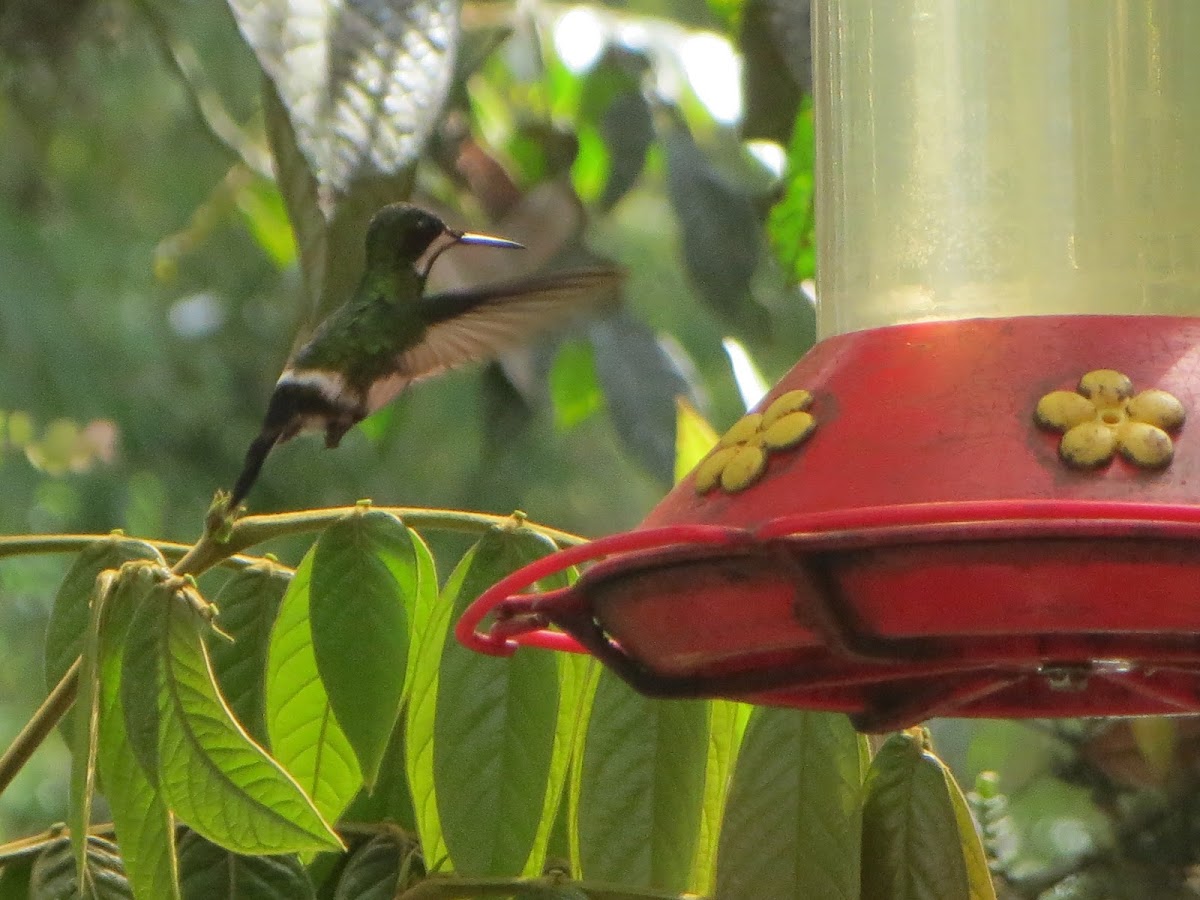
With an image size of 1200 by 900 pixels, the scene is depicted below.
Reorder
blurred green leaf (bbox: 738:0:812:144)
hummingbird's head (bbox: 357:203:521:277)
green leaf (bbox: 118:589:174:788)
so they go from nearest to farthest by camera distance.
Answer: green leaf (bbox: 118:589:174:788), hummingbird's head (bbox: 357:203:521:277), blurred green leaf (bbox: 738:0:812:144)

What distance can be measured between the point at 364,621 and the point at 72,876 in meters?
0.30

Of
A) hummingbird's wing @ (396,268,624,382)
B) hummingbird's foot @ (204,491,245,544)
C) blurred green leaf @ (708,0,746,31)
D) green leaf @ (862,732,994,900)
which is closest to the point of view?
hummingbird's foot @ (204,491,245,544)

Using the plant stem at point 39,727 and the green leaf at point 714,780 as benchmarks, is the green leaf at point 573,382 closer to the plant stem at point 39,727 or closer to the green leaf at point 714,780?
the green leaf at point 714,780

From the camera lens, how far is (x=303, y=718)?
1.63 metres

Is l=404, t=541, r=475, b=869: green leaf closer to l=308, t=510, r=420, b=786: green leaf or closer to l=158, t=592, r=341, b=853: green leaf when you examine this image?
l=308, t=510, r=420, b=786: green leaf

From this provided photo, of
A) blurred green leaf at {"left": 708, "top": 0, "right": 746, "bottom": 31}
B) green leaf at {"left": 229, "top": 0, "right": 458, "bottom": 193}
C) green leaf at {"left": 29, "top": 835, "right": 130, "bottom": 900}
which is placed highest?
green leaf at {"left": 229, "top": 0, "right": 458, "bottom": 193}

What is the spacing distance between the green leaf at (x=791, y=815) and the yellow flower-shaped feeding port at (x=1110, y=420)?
0.42 m

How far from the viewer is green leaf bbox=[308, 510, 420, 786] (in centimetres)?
152

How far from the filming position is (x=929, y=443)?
1.32 meters

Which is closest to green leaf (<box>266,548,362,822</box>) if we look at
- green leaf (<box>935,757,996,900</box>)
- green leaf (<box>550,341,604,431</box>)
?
green leaf (<box>935,757,996,900</box>)

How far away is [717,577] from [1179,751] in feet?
4.76

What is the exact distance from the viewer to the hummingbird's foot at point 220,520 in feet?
4.85

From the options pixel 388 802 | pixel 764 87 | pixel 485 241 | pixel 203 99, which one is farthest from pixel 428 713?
pixel 203 99

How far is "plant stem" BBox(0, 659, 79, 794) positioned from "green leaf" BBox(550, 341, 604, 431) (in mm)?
2368
